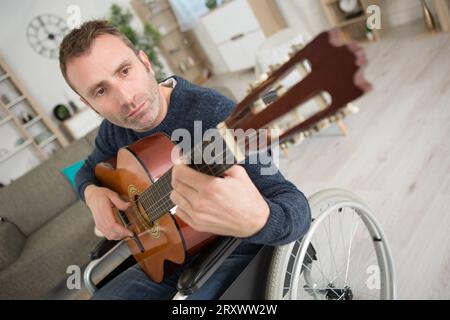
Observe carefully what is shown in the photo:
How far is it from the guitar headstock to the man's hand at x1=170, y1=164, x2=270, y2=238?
0.11m

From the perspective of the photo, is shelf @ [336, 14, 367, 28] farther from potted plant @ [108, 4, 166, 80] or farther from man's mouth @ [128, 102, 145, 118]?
man's mouth @ [128, 102, 145, 118]

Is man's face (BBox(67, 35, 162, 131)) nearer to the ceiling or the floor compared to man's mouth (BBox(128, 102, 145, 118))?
nearer to the ceiling

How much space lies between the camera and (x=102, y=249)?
4.07ft

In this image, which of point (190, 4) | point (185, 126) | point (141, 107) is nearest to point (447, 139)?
point (185, 126)

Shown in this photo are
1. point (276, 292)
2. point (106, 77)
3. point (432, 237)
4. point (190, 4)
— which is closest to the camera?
point (276, 292)

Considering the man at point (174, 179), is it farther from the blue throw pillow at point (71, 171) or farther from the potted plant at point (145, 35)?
the potted plant at point (145, 35)

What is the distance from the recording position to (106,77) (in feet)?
3.09

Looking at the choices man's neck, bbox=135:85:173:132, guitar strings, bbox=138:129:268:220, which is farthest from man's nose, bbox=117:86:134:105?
guitar strings, bbox=138:129:268:220

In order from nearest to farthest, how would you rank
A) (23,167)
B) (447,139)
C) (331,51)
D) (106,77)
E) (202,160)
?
(331,51), (202,160), (106,77), (447,139), (23,167)

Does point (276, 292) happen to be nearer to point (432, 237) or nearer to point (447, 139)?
point (432, 237)

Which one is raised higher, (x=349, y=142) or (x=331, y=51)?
(x=331, y=51)

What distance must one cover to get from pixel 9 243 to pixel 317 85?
2.61 m

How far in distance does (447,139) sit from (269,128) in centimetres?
161

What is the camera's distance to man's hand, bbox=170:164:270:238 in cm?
62
